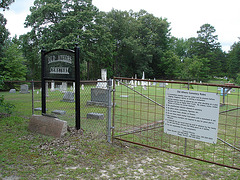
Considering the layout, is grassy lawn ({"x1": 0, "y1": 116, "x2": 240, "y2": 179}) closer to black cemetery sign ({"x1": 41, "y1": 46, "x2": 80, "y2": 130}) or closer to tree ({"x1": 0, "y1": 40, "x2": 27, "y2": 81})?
black cemetery sign ({"x1": 41, "y1": 46, "x2": 80, "y2": 130})

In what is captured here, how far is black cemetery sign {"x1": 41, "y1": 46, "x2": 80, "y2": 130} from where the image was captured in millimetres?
5664

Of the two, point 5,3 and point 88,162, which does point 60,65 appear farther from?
point 5,3

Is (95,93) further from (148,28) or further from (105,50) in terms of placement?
(148,28)

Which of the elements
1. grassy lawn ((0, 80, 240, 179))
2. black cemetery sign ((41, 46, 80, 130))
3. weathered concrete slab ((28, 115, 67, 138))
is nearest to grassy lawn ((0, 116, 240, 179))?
grassy lawn ((0, 80, 240, 179))

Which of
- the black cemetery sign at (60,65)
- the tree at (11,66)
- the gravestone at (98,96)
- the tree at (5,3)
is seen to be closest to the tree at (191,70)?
the tree at (11,66)

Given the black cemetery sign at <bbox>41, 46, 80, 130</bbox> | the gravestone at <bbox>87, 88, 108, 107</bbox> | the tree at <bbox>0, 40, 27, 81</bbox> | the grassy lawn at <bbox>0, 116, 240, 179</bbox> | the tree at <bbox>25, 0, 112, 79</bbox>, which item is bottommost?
the grassy lawn at <bbox>0, 116, 240, 179</bbox>

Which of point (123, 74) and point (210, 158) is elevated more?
point (123, 74)

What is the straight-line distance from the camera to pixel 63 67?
5.96 meters

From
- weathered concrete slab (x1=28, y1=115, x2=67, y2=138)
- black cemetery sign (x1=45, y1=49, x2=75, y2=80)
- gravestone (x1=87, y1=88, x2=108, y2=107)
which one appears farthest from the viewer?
gravestone (x1=87, y1=88, x2=108, y2=107)

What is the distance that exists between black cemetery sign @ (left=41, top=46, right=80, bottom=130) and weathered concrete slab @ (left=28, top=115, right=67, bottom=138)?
0.51m

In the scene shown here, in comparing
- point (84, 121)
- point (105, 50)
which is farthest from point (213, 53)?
point (84, 121)

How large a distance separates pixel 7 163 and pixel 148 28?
5104 centimetres

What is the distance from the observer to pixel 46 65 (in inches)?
252

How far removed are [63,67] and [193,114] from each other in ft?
12.7
